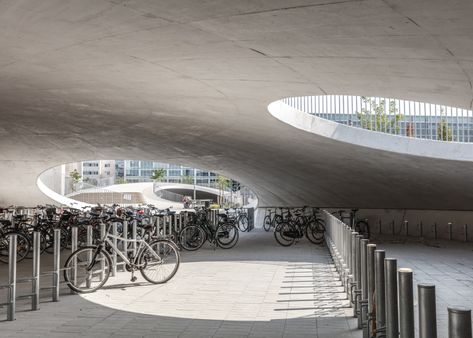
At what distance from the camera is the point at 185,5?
14.6ft

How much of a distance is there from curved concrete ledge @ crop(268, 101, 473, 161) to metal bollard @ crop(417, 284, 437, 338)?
27.2 feet

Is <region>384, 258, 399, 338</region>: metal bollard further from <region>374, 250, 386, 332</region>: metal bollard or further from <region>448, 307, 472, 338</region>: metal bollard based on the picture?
<region>448, 307, 472, 338</region>: metal bollard

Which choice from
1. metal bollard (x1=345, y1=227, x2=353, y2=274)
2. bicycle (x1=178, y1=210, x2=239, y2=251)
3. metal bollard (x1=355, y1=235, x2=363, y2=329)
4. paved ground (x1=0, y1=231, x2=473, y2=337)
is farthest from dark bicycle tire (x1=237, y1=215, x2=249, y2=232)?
metal bollard (x1=355, y1=235, x2=363, y2=329)

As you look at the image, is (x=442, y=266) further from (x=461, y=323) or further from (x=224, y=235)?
(x=461, y=323)

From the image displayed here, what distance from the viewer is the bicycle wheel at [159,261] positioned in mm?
7648

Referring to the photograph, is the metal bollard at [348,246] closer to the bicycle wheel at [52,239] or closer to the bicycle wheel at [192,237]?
the bicycle wheel at [192,237]

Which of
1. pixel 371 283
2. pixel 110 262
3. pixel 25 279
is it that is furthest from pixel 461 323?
pixel 110 262

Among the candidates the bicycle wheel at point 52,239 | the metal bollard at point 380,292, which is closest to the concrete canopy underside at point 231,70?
the metal bollard at point 380,292

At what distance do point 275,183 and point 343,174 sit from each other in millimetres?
5501

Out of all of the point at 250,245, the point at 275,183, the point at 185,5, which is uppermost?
the point at 185,5

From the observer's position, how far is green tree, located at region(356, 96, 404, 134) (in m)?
15.1

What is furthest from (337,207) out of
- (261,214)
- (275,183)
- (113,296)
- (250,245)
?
(113,296)

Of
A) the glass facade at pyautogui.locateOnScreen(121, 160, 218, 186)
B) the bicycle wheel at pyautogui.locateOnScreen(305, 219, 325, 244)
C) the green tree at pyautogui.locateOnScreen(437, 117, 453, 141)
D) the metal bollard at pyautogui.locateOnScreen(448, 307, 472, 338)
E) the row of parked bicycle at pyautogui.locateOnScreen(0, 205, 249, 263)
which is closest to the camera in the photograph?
the metal bollard at pyautogui.locateOnScreen(448, 307, 472, 338)

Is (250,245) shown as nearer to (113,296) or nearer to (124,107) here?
(124,107)
